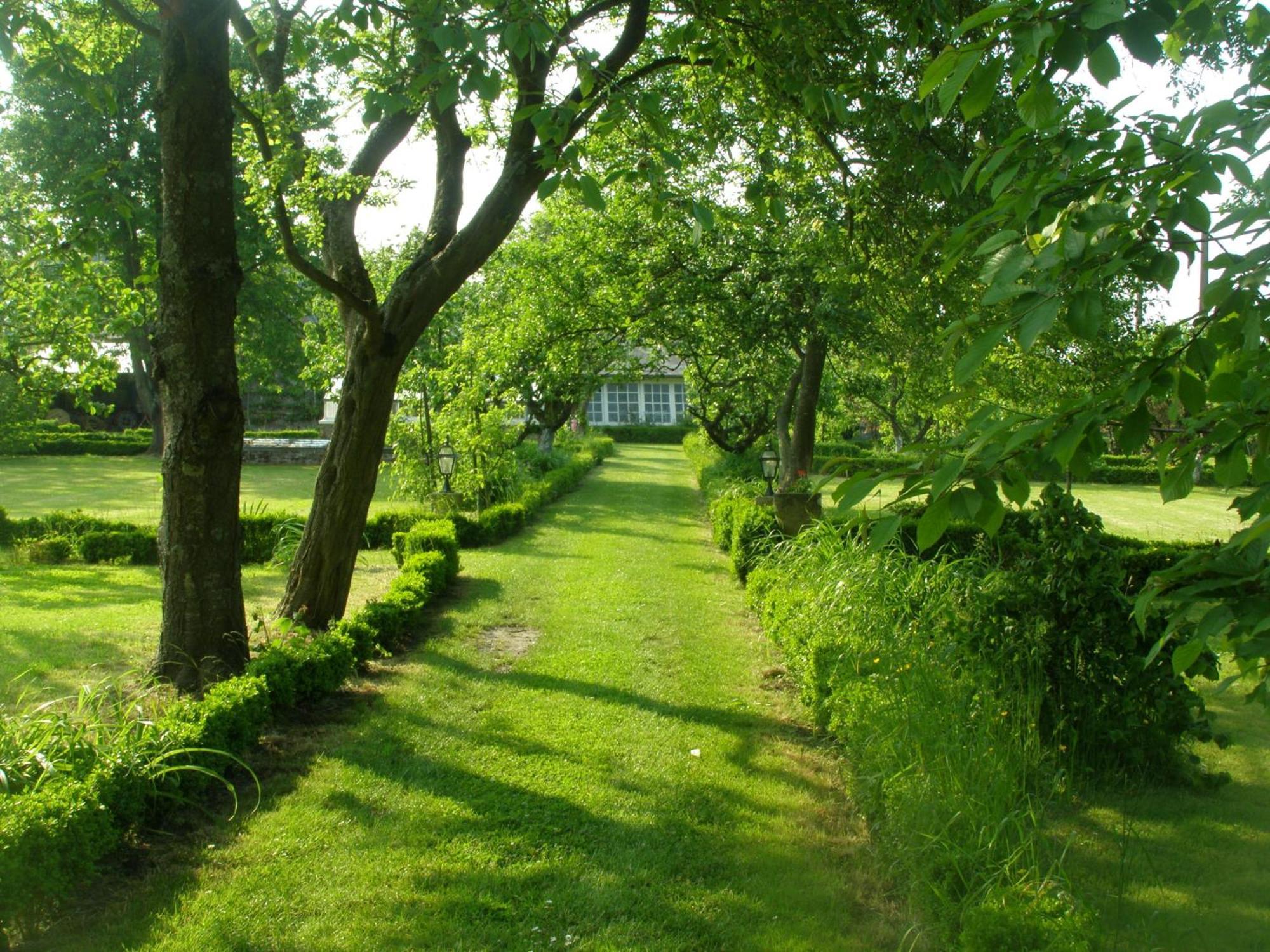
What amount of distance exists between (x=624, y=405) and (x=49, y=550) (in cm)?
4703

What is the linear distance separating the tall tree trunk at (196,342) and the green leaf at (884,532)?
206 inches

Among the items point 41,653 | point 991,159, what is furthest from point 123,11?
point 991,159

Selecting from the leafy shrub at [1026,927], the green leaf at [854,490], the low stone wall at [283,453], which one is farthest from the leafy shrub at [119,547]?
the low stone wall at [283,453]

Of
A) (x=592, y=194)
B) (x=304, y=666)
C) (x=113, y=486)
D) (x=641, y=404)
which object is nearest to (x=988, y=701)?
(x=592, y=194)

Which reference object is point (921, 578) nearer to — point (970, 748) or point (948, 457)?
point (970, 748)

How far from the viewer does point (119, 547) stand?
13750mm

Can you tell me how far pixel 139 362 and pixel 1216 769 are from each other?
3847 centimetres

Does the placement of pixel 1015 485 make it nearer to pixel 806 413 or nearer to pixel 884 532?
pixel 884 532

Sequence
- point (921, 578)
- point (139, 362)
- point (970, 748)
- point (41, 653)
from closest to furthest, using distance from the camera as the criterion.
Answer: point (970, 748)
point (921, 578)
point (41, 653)
point (139, 362)

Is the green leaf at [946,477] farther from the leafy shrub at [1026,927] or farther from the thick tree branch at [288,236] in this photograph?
the thick tree branch at [288,236]

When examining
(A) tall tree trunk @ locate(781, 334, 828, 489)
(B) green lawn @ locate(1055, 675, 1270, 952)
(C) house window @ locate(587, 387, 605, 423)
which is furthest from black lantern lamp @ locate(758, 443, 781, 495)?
(C) house window @ locate(587, 387, 605, 423)

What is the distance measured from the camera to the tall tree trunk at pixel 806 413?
1402cm

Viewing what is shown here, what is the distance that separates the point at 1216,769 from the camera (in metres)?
6.10

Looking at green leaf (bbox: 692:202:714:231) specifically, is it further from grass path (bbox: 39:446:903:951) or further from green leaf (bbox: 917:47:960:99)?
grass path (bbox: 39:446:903:951)
